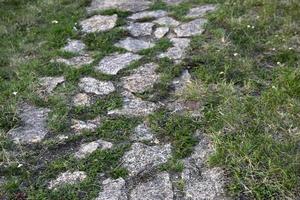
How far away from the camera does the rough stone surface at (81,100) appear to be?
4711 mm

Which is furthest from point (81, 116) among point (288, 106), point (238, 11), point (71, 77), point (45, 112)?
point (238, 11)

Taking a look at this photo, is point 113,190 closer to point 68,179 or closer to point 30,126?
point 68,179

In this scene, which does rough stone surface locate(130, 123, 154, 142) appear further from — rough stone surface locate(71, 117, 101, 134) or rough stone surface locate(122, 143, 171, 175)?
rough stone surface locate(71, 117, 101, 134)

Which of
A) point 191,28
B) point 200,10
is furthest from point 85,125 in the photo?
point 200,10

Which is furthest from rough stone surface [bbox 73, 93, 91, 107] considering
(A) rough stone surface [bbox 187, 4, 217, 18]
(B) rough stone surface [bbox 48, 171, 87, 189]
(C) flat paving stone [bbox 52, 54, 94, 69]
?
(A) rough stone surface [bbox 187, 4, 217, 18]

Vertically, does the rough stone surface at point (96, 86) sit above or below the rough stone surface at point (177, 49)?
below

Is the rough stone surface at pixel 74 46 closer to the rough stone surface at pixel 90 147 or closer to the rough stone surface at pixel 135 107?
the rough stone surface at pixel 135 107

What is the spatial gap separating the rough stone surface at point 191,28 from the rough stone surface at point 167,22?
0.41 feet

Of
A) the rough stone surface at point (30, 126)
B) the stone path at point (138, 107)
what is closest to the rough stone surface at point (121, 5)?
the stone path at point (138, 107)

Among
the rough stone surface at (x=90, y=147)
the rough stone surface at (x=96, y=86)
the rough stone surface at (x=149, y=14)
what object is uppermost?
the rough stone surface at (x=149, y=14)

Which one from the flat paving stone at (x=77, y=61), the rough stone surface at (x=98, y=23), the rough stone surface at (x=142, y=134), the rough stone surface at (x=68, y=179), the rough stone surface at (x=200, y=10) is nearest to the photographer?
the rough stone surface at (x=68, y=179)

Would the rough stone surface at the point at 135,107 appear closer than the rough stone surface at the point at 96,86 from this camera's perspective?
Yes

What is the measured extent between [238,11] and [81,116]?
3.03 meters

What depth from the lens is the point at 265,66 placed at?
17.0 ft
